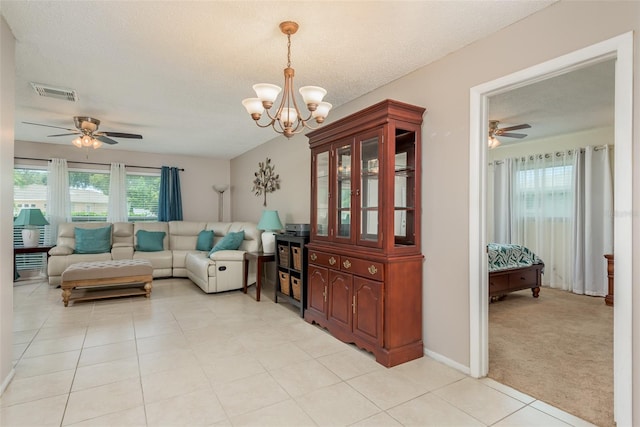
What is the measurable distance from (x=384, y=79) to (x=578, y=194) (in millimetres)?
3978

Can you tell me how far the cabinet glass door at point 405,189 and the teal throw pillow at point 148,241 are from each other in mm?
4873

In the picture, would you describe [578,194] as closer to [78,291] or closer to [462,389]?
[462,389]

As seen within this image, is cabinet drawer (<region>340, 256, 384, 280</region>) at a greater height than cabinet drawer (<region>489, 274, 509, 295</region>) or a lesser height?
greater

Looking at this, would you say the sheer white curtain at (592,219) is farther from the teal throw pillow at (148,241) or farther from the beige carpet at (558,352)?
the teal throw pillow at (148,241)

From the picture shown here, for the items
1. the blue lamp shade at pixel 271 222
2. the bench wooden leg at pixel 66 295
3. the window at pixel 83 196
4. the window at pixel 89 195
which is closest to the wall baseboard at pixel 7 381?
the bench wooden leg at pixel 66 295

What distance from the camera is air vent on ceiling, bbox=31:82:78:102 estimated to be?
130 inches

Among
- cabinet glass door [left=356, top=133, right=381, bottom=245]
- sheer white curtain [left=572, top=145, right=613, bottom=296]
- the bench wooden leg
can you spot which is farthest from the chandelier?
sheer white curtain [left=572, top=145, right=613, bottom=296]

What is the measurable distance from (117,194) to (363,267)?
19.1 feet

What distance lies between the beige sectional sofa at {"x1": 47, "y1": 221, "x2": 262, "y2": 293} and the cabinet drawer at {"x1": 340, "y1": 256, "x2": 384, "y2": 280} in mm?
2435

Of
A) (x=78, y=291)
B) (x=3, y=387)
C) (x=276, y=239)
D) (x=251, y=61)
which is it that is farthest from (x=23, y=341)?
(x=251, y=61)

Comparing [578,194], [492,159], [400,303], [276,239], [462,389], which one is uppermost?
[492,159]

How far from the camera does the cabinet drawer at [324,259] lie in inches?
126

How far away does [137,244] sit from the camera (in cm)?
611

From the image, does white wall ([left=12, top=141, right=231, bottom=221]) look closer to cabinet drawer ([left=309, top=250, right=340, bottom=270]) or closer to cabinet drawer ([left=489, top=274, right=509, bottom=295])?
cabinet drawer ([left=309, top=250, right=340, bottom=270])
